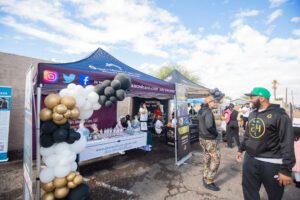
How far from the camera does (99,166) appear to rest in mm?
4750

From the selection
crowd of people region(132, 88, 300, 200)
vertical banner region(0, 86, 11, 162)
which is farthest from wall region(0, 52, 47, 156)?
crowd of people region(132, 88, 300, 200)

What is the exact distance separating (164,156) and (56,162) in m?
4.14

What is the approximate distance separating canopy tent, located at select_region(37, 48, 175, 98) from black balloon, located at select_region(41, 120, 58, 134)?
0.90m

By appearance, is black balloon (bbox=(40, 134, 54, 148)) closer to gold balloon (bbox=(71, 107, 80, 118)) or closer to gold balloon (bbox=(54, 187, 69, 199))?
gold balloon (bbox=(71, 107, 80, 118))

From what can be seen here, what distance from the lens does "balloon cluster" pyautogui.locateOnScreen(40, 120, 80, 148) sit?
2049mm

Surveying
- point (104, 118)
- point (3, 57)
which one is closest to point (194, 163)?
point (104, 118)

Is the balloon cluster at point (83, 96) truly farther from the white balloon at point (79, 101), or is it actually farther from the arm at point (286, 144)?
the arm at point (286, 144)

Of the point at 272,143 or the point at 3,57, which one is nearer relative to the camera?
the point at 272,143

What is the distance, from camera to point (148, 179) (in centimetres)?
401

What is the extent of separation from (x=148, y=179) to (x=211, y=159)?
57.7 inches

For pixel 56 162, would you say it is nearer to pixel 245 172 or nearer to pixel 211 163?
pixel 245 172

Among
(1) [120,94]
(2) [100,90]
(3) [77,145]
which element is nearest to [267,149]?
(1) [120,94]

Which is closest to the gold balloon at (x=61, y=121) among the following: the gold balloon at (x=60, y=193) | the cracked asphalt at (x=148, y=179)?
the gold balloon at (x=60, y=193)

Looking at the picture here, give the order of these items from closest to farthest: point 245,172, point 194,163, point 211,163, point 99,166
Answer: point 245,172, point 211,163, point 99,166, point 194,163
